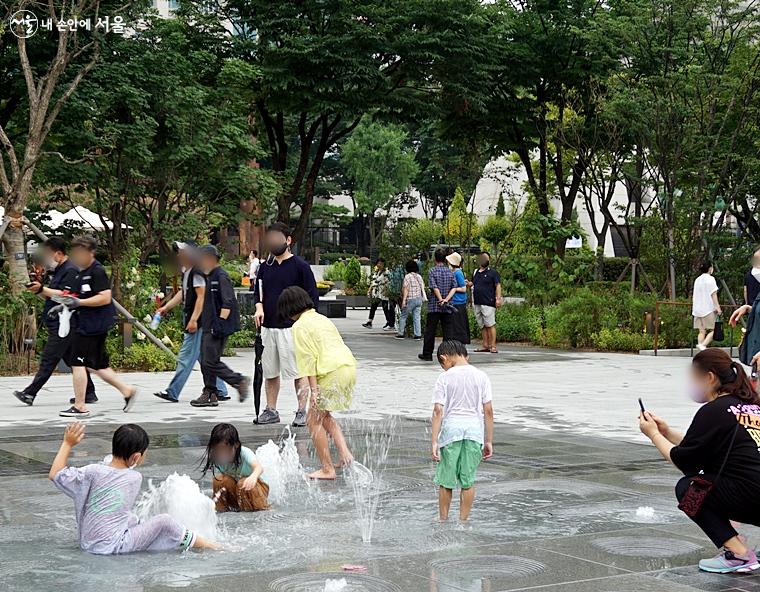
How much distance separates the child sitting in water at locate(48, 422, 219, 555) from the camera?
20.2 feet

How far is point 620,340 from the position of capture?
21766 millimetres

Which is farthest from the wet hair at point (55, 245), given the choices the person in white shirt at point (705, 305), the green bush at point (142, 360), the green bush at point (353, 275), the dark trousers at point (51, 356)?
the green bush at point (353, 275)

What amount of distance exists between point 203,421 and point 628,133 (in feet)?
64.9

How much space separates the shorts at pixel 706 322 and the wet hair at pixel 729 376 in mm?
14991

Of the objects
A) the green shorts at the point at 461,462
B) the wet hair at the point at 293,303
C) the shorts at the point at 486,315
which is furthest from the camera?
the shorts at the point at 486,315

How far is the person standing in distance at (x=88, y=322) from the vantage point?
11648mm

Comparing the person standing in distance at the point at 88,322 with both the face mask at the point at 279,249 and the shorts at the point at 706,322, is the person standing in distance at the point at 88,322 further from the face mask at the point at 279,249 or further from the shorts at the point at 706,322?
the shorts at the point at 706,322

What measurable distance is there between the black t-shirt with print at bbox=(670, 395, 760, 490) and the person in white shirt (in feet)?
46.7

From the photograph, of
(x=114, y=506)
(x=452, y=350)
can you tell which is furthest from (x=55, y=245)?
(x=114, y=506)

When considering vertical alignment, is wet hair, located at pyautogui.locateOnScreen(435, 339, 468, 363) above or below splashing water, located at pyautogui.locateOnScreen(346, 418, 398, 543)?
above

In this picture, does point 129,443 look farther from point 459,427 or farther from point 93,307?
point 93,307

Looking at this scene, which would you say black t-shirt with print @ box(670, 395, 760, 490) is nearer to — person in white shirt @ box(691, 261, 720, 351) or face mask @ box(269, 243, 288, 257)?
face mask @ box(269, 243, 288, 257)

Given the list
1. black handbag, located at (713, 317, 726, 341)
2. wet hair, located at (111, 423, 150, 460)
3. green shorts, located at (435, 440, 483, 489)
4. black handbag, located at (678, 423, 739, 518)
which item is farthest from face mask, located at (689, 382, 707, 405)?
black handbag, located at (713, 317, 726, 341)

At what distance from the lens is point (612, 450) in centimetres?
1002
